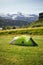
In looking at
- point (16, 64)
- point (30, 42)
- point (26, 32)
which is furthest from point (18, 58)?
point (26, 32)

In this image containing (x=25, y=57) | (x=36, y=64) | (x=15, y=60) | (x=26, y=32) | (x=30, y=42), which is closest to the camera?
(x=36, y=64)

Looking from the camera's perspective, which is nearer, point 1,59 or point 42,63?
point 42,63

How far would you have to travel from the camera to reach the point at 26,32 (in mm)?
63156

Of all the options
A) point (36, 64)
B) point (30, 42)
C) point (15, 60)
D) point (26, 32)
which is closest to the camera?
point (36, 64)

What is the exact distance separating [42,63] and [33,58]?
89.3 inches

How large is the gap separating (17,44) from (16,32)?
31.7m

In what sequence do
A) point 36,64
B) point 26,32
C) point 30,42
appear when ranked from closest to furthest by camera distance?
point 36,64
point 30,42
point 26,32

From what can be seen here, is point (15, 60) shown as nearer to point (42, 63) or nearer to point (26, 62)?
point (26, 62)

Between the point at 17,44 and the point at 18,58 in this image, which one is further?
the point at 17,44

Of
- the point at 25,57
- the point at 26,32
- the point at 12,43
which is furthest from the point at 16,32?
the point at 25,57

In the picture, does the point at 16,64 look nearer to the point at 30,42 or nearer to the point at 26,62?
the point at 26,62

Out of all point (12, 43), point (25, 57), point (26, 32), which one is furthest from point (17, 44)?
point (26, 32)

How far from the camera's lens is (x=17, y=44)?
3191 cm

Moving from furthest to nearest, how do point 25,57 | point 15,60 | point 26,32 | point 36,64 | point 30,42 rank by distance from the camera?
point 26,32 < point 30,42 < point 25,57 < point 15,60 < point 36,64
